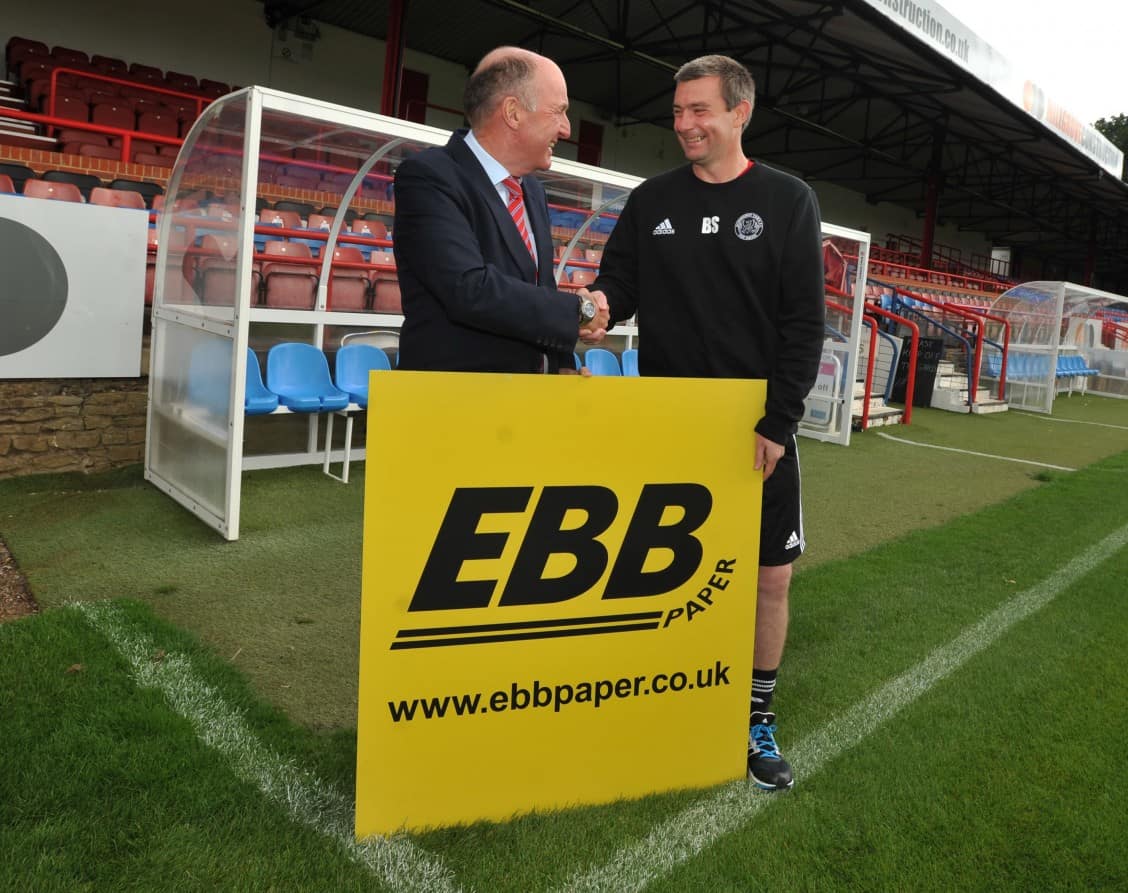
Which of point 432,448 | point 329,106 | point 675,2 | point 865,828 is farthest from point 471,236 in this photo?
point 675,2

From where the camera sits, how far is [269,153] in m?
5.33

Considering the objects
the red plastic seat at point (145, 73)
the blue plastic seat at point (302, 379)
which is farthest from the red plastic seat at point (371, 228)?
the red plastic seat at point (145, 73)

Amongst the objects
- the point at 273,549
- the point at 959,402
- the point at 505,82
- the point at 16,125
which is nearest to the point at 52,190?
the point at 16,125

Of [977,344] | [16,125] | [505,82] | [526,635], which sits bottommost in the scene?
[526,635]

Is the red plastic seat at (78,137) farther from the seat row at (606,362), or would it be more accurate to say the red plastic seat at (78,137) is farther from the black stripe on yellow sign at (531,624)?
the black stripe on yellow sign at (531,624)

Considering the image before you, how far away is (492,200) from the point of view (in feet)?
6.89

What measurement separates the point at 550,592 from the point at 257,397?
3.77 m

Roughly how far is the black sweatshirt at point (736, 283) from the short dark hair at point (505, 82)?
630mm

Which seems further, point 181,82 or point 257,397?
point 181,82

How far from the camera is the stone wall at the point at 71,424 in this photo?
17.0 feet

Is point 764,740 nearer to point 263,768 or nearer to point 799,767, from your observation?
point 799,767

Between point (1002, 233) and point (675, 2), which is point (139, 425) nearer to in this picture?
point (675, 2)

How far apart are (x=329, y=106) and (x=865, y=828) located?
429cm

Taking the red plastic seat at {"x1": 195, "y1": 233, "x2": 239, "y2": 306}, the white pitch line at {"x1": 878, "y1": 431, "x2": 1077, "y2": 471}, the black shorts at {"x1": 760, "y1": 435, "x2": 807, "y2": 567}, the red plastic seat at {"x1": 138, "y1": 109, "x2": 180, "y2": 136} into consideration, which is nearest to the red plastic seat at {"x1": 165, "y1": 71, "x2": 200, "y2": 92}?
the red plastic seat at {"x1": 138, "y1": 109, "x2": 180, "y2": 136}
